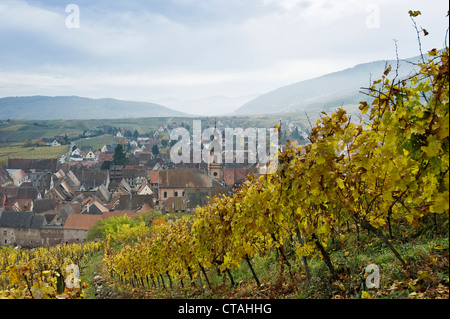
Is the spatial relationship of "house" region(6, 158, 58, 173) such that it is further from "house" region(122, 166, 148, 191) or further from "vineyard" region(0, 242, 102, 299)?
"vineyard" region(0, 242, 102, 299)

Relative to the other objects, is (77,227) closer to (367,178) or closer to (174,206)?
(174,206)

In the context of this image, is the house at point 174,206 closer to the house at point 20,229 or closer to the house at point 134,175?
the house at point 20,229

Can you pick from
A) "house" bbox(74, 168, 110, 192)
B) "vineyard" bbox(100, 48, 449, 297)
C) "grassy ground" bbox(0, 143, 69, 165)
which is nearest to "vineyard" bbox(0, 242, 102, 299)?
"vineyard" bbox(100, 48, 449, 297)

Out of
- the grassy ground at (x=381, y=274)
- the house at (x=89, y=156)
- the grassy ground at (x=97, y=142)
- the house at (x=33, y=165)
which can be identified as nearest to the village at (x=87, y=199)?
the house at (x=33, y=165)

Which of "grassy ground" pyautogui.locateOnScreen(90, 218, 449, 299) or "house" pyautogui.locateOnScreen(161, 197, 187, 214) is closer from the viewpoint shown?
"grassy ground" pyautogui.locateOnScreen(90, 218, 449, 299)

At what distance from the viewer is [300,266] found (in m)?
8.22

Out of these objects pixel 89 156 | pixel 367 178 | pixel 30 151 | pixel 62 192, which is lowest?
pixel 62 192

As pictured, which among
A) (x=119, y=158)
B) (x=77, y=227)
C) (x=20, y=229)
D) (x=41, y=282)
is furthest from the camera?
(x=119, y=158)

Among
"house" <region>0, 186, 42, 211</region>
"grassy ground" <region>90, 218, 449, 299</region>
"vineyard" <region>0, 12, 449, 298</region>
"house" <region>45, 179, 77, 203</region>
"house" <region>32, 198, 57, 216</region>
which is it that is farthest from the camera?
"house" <region>45, 179, 77, 203</region>

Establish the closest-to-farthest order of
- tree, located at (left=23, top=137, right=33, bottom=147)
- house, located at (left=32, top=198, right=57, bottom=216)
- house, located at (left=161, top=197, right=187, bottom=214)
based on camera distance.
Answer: house, located at (left=161, top=197, right=187, bottom=214)
house, located at (left=32, top=198, right=57, bottom=216)
tree, located at (left=23, top=137, right=33, bottom=147)

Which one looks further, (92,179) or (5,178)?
(5,178)

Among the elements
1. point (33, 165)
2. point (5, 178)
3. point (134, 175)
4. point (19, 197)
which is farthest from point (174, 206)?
point (33, 165)

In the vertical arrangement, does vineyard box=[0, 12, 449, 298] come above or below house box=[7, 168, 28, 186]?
above
